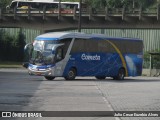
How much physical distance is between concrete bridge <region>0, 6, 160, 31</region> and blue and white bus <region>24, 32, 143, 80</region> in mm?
30139

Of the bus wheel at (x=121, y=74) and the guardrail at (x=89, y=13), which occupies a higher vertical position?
the guardrail at (x=89, y=13)

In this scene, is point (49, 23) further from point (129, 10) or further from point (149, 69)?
point (149, 69)

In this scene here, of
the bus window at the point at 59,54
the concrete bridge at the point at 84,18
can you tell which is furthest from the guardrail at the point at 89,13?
the bus window at the point at 59,54

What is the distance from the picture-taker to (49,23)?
250ft

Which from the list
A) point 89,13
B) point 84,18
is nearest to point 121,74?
point 89,13

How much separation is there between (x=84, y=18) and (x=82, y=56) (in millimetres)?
36955

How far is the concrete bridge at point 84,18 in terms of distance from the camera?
7181cm

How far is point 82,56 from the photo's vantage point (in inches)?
1485

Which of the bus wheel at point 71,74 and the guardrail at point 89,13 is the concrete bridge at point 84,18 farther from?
the bus wheel at point 71,74

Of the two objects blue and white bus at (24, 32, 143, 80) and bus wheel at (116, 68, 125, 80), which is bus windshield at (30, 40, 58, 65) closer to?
blue and white bus at (24, 32, 143, 80)

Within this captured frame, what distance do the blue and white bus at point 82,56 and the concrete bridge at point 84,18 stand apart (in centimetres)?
3014

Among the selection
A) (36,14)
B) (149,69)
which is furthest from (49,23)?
(149,69)

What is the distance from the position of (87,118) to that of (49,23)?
205 ft

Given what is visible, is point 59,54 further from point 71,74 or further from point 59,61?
point 71,74
